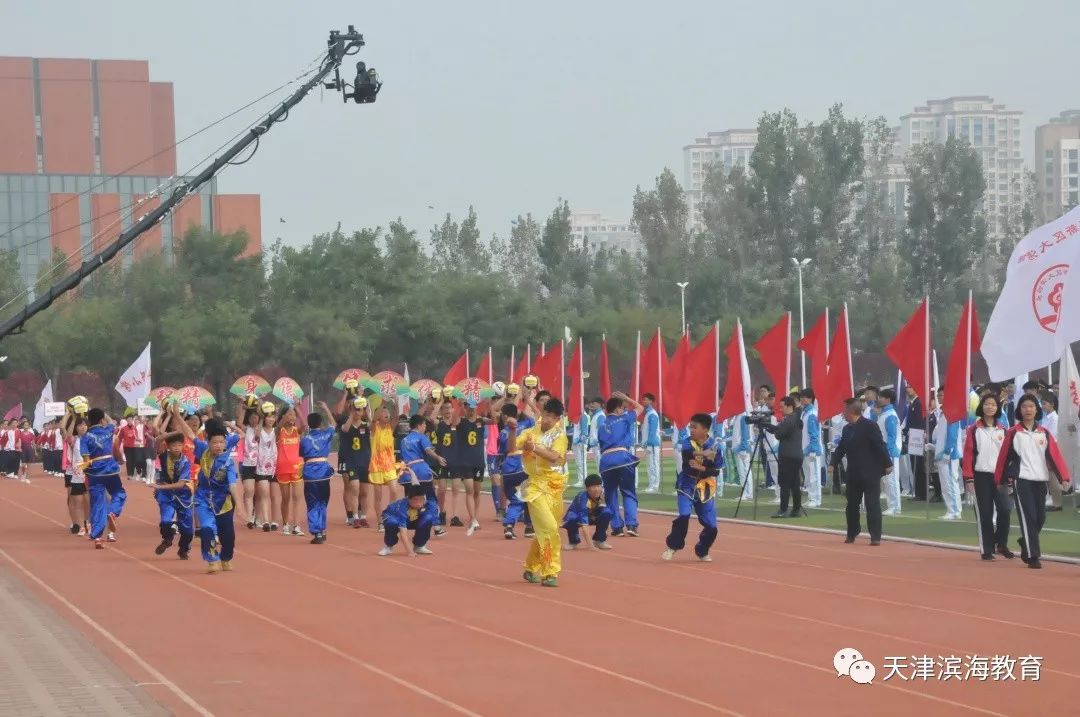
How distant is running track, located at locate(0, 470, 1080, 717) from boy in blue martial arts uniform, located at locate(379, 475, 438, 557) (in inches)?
11.4

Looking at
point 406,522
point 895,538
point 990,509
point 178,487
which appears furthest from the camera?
point 895,538

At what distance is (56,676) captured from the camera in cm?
1093

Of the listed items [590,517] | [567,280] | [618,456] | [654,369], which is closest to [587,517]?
[590,517]

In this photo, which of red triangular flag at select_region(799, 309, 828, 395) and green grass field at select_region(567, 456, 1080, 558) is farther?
red triangular flag at select_region(799, 309, 828, 395)

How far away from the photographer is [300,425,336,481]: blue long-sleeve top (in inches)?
863

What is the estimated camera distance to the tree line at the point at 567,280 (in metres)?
69.0

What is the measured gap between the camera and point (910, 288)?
84.5 meters

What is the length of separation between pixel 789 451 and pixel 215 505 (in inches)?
370

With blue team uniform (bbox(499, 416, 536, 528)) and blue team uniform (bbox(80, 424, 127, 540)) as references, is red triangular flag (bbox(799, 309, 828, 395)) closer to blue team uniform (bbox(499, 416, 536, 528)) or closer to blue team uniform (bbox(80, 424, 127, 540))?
blue team uniform (bbox(499, 416, 536, 528))

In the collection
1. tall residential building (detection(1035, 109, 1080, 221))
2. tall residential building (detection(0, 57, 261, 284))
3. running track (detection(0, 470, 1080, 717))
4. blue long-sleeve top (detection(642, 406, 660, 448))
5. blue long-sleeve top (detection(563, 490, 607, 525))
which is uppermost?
tall residential building (detection(1035, 109, 1080, 221))

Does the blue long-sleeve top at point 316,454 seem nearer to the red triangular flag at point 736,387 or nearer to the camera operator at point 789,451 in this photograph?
the camera operator at point 789,451

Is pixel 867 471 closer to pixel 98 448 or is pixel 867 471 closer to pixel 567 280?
pixel 98 448

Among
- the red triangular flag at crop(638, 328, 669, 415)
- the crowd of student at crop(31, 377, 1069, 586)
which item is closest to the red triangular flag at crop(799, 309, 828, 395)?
the crowd of student at crop(31, 377, 1069, 586)

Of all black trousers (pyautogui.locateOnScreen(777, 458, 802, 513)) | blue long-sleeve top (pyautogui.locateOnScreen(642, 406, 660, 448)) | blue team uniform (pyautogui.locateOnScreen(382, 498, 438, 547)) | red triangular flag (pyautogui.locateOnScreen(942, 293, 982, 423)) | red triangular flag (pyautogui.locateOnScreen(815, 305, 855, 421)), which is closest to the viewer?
blue team uniform (pyautogui.locateOnScreen(382, 498, 438, 547))
